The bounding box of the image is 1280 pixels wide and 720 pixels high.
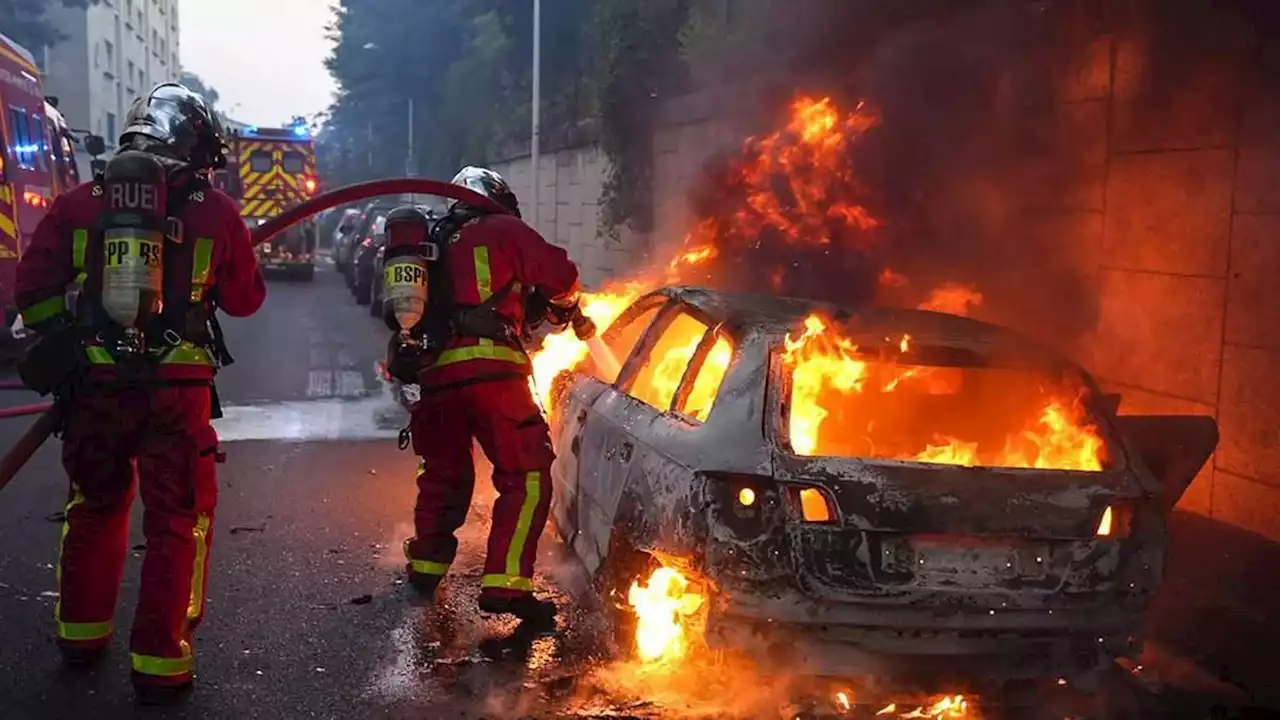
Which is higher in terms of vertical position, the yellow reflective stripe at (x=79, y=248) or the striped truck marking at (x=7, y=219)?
the striped truck marking at (x=7, y=219)

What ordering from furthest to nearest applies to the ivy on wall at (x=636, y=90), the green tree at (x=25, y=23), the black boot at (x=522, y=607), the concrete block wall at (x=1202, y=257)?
the green tree at (x=25, y=23)
the ivy on wall at (x=636, y=90)
the concrete block wall at (x=1202, y=257)
the black boot at (x=522, y=607)

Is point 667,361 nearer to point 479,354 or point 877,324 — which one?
point 479,354

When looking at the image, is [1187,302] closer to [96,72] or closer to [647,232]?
[647,232]

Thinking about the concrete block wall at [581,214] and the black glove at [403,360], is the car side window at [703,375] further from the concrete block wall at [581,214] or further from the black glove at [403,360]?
the concrete block wall at [581,214]

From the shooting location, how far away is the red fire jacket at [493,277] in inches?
191

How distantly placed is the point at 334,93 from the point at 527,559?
178 feet

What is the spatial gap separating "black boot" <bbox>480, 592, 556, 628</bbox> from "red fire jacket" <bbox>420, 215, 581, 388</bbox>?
904 millimetres

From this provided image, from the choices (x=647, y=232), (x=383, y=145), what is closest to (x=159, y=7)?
(x=383, y=145)

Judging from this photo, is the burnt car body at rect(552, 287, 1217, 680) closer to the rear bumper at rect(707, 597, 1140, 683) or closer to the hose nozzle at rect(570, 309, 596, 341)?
the rear bumper at rect(707, 597, 1140, 683)

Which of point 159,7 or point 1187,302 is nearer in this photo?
point 1187,302

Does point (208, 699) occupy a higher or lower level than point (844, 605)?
lower

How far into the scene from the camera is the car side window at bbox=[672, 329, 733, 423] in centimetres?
431

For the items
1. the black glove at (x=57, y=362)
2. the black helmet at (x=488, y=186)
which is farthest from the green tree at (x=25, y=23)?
the black glove at (x=57, y=362)

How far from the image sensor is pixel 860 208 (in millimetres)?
8742
